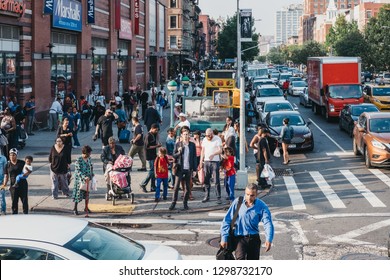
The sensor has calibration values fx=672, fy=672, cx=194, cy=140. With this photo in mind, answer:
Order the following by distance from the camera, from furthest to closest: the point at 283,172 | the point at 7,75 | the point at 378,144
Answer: the point at 7,75 → the point at 283,172 → the point at 378,144

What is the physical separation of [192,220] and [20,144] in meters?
12.0

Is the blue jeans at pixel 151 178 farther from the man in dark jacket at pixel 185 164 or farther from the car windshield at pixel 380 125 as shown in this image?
the car windshield at pixel 380 125

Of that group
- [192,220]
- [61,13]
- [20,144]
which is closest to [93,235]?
[192,220]

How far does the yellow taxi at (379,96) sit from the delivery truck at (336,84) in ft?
8.28

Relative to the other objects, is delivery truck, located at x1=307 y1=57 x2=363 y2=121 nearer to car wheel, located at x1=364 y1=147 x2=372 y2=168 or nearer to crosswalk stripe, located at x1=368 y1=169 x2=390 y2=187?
car wheel, located at x1=364 y1=147 x2=372 y2=168

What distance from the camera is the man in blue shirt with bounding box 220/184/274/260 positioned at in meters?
8.85

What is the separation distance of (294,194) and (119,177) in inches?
185

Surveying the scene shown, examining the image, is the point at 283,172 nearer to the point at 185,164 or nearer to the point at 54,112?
the point at 185,164

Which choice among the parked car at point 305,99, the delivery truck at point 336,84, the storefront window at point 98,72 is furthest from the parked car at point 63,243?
the parked car at point 305,99

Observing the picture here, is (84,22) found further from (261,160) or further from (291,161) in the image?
(261,160)

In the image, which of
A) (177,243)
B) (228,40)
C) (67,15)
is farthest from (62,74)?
(228,40)

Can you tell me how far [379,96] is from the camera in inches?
1519

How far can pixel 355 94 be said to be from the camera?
3478 cm

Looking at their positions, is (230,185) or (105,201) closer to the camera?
(230,185)
